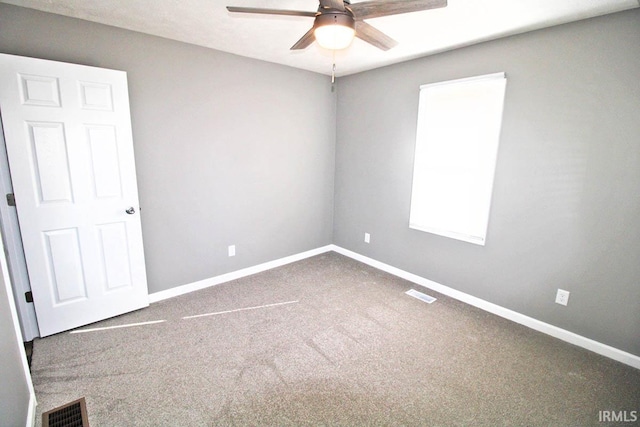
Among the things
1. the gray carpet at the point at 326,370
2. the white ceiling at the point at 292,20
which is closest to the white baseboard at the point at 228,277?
Answer: the gray carpet at the point at 326,370

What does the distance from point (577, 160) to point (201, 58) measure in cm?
343

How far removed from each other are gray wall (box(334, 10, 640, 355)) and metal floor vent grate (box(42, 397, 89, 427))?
10.3ft

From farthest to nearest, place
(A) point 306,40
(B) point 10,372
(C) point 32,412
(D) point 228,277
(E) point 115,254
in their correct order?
(D) point 228,277, (E) point 115,254, (A) point 306,40, (C) point 32,412, (B) point 10,372

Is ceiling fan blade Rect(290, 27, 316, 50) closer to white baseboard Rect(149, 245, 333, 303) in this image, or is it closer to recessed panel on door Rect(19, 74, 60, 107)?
recessed panel on door Rect(19, 74, 60, 107)

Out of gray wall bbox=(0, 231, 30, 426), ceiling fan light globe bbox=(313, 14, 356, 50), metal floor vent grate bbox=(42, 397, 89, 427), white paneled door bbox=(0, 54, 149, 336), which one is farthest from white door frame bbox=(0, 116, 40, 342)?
ceiling fan light globe bbox=(313, 14, 356, 50)

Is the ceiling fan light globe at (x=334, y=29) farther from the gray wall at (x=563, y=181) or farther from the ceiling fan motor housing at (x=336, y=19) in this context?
the gray wall at (x=563, y=181)

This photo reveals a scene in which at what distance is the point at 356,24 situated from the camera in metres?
1.63

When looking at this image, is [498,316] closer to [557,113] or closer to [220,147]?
[557,113]

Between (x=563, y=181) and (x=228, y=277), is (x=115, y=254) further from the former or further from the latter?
(x=563, y=181)

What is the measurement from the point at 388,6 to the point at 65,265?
2.99 m

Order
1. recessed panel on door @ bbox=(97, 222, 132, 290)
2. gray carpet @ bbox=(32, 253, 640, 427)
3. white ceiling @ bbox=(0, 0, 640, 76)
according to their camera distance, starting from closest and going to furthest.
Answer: gray carpet @ bbox=(32, 253, 640, 427)
white ceiling @ bbox=(0, 0, 640, 76)
recessed panel on door @ bbox=(97, 222, 132, 290)

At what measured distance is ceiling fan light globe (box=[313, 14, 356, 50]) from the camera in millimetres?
1463

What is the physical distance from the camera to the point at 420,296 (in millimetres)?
3133

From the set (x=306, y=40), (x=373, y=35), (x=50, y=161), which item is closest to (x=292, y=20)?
(x=306, y=40)
